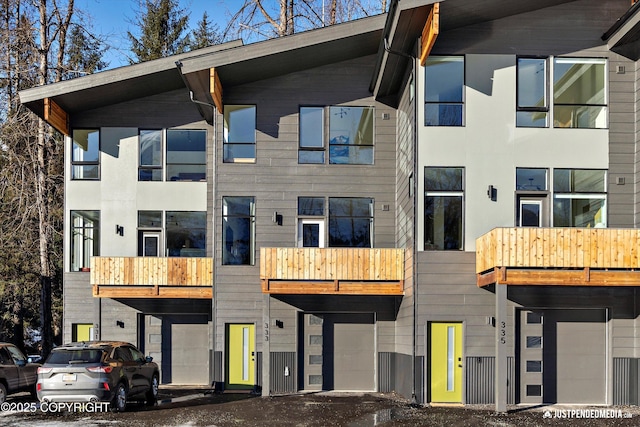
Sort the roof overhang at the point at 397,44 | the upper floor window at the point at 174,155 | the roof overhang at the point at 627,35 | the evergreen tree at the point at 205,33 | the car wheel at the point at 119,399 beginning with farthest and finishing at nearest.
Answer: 1. the evergreen tree at the point at 205,33
2. the upper floor window at the point at 174,155
3. the roof overhang at the point at 627,35
4. the roof overhang at the point at 397,44
5. the car wheel at the point at 119,399

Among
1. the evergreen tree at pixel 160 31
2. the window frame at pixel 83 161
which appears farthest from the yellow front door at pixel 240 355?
the evergreen tree at pixel 160 31

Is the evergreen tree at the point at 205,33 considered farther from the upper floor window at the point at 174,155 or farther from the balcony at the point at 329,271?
the balcony at the point at 329,271

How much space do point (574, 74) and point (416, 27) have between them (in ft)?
12.6

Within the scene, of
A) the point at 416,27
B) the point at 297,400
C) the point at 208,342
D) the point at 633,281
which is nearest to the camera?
the point at 633,281

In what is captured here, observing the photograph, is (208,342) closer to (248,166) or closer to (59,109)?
(248,166)

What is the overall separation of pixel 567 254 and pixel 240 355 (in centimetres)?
879

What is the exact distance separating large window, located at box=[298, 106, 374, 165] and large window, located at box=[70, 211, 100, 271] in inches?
246

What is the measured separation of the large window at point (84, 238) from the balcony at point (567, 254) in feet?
37.4

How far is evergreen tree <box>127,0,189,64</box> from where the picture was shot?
33500 mm

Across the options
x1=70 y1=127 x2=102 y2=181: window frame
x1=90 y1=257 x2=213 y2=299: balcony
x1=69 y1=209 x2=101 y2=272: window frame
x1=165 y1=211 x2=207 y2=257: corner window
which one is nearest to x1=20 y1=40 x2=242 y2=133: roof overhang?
x1=70 y1=127 x2=102 y2=181: window frame

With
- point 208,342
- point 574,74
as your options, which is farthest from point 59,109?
point 574,74

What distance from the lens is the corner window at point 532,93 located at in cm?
1669

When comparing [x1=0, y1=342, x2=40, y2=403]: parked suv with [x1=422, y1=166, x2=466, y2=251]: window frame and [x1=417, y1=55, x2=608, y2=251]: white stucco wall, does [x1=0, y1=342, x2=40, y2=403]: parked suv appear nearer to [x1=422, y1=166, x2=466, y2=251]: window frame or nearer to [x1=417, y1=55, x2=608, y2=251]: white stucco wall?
[x1=422, y1=166, x2=466, y2=251]: window frame

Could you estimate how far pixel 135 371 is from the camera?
15430 mm
